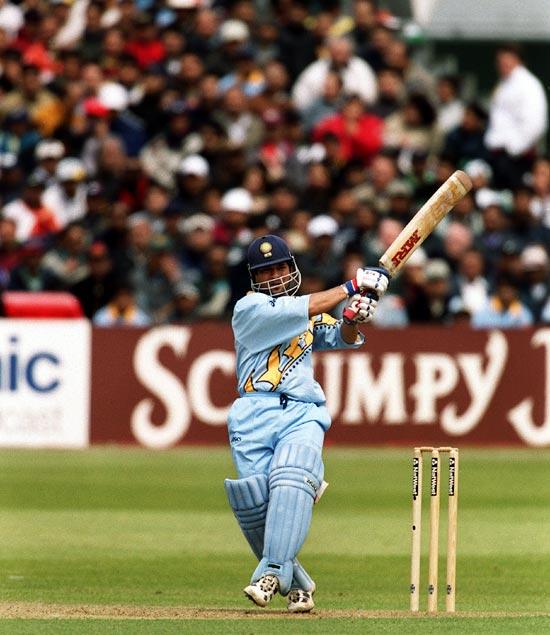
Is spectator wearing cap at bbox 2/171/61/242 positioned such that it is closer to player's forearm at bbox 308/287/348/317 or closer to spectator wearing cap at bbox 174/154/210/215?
spectator wearing cap at bbox 174/154/210/215

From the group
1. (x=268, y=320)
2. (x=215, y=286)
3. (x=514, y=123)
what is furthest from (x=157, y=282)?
(x=268, y=320)

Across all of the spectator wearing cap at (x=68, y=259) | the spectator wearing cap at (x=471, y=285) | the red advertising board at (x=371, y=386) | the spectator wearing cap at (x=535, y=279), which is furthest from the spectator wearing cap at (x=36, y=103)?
the spectator wearing cap at (x=535, y=279)

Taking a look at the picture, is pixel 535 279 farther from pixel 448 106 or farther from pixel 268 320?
pixel 268 320

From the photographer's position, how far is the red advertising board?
58.3ft

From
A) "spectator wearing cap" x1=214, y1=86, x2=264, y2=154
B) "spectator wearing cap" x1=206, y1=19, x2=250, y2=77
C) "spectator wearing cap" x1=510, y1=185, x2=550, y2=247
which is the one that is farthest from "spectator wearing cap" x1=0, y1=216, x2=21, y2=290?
"spectator wearing cap" x1=510, y1=185, x2=550, y2=247

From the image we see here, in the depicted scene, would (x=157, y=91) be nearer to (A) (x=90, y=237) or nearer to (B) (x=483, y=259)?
(A) (x=90, y=237)

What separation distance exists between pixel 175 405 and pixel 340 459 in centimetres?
179

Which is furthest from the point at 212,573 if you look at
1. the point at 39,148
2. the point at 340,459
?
the point at 39,148

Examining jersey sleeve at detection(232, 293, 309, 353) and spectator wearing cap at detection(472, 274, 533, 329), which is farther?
spectator wearing cap at detection(472, 274, 533, 329)

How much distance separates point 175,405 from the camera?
17.8m

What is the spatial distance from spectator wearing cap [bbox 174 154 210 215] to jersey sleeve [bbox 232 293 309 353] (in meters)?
10.2

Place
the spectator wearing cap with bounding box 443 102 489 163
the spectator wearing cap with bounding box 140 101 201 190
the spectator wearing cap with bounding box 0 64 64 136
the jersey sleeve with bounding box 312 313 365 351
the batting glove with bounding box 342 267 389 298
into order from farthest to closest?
the spectator wearing cap with bounding box 0 64 64 136 < the spectator wearing cap with bounding box 140 101 201 190 < the spectator wearing cap with bounding box 443 102 489 163 < the jersey sleeve with bounding box 312 313 365 351 < the batting glove with bounding box 342 267 389 298

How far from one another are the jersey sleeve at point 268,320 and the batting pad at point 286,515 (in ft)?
1.82

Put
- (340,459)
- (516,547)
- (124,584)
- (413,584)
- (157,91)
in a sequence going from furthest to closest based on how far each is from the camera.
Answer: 1. (157,91)
2. (340,459)
3. (516,547)
4. (124,584)
5. (413,584)
